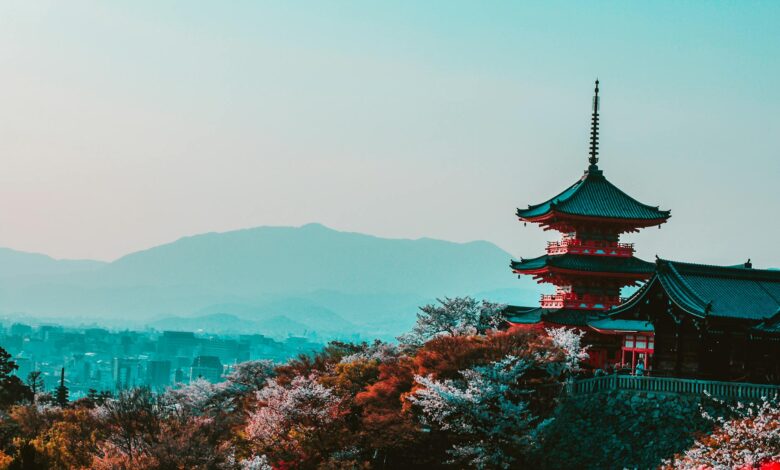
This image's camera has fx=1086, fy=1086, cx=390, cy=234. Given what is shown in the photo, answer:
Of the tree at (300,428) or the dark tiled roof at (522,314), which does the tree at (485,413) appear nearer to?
the tree at (300,428)

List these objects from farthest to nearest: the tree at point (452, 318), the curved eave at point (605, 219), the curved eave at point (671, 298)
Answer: the tree at point (452, 318) → the curved eave at point (605, 219) → the curved eave at point (671, 298)

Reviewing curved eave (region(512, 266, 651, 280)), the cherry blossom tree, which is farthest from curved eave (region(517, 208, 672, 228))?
the cherry blossom tree

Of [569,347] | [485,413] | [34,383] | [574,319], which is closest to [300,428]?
[485,413]

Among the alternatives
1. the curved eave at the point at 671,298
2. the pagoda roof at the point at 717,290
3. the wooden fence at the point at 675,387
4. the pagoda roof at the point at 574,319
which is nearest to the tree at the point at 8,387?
Result: the pagoda roof at the point at 574,319

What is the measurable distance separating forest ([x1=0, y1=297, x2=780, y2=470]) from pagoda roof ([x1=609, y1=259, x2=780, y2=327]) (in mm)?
4175

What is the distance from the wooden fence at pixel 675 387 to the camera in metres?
37.6

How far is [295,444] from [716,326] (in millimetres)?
19149

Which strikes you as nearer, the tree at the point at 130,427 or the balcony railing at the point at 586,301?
the tree at the point at 130,427

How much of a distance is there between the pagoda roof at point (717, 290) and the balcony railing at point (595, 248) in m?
15.4

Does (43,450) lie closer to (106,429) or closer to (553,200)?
(106,429)

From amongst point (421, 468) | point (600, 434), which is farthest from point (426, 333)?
point (600, 434)

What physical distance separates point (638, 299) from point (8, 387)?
56418 mm

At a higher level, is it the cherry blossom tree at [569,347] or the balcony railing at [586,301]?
the balcony railing at [586,301]

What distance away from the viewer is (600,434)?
4169cm
